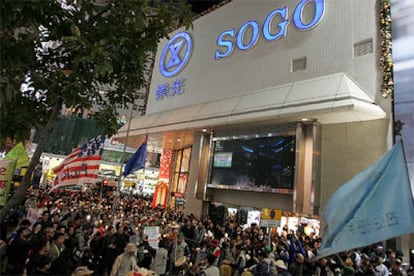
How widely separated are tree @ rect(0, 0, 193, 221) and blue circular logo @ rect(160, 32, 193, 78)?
15130 mm

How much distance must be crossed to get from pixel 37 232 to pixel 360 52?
40.6 feet

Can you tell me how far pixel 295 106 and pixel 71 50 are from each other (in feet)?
29.4

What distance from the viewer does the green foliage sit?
4.00 m

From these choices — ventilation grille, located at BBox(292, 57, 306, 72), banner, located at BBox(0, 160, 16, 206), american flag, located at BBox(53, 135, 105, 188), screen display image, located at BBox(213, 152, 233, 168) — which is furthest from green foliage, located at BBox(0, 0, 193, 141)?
screen display image, located at BBox(213, 152, 233, 168)

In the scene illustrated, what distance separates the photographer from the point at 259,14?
16.1 m

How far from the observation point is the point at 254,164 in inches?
565

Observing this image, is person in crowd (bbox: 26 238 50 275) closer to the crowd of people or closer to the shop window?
the crowd of people

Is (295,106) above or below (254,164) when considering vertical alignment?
above

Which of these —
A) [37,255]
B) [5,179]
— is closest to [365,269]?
[37,255]

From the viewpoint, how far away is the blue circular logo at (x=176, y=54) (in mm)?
20234

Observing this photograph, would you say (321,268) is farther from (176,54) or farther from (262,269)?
(176,54)

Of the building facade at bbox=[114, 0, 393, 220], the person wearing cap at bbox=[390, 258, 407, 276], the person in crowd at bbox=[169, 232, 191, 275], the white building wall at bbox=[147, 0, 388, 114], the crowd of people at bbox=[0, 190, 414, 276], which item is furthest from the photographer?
the white building wall at bbox=[147, 0, 388, 114]

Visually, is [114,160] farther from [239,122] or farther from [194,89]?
[239,122]

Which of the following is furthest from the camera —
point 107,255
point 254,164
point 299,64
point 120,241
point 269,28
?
point 269,28
